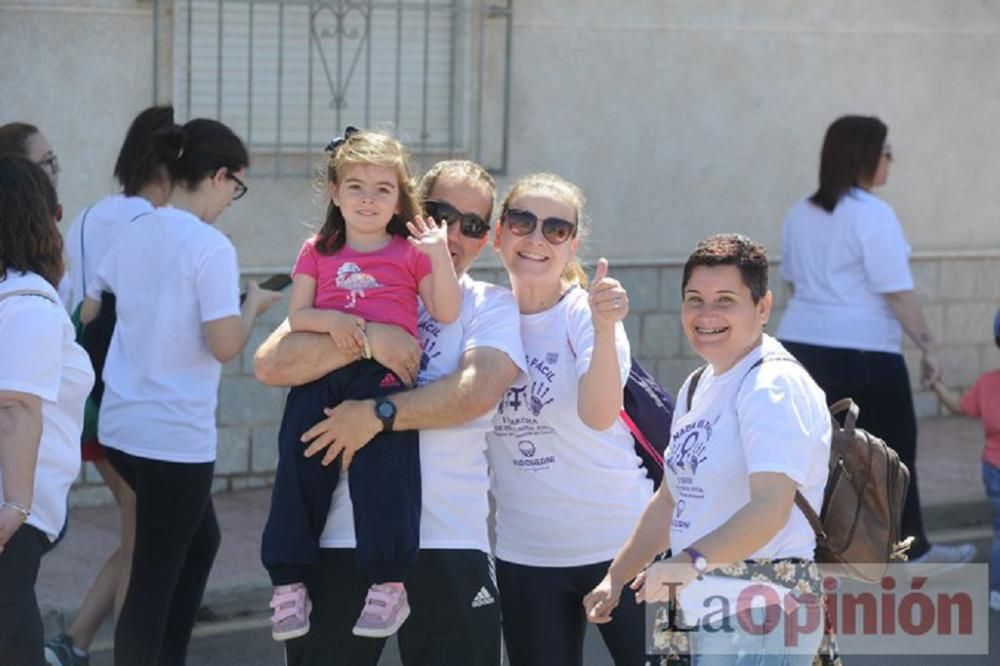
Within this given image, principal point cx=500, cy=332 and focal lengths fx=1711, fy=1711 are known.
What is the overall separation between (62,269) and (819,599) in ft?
6.80

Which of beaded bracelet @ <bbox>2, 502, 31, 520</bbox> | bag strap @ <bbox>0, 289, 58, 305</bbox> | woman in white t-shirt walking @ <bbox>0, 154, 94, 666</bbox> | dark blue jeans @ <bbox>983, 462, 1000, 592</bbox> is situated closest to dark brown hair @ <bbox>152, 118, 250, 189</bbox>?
woman in white t-shirt walking @ <bbox>0, 154, 94, 666</bbox>

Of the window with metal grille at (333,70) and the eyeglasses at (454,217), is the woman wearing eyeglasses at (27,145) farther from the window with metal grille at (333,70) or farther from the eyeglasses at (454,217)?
the window with metal grille at (333,70)

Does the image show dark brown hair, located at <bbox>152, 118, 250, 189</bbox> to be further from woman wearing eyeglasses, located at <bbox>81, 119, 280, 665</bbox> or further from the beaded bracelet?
the beaded bracelet

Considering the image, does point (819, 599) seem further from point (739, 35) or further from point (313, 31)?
point (739, 35)

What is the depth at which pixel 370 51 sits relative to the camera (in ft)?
28.8

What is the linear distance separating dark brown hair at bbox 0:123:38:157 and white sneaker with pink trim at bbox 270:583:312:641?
8.23 feet

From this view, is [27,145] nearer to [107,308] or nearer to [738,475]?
[107,308]

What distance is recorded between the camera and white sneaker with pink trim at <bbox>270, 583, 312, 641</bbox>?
398 cm

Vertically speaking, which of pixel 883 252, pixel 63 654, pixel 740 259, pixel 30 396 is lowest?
pixel 63 654

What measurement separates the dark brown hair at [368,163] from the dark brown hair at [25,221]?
27.3 inches

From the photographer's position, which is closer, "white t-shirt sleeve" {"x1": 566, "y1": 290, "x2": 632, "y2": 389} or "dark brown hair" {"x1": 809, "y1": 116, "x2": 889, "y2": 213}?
"white t-shirt sleeve" {"x1": 566, "y1": 290, "x2": 632, "y2": 389}

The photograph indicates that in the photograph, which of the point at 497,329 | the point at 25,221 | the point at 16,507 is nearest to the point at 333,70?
the point at 25,221

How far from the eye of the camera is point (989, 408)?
728 centimetres

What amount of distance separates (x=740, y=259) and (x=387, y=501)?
977mm
